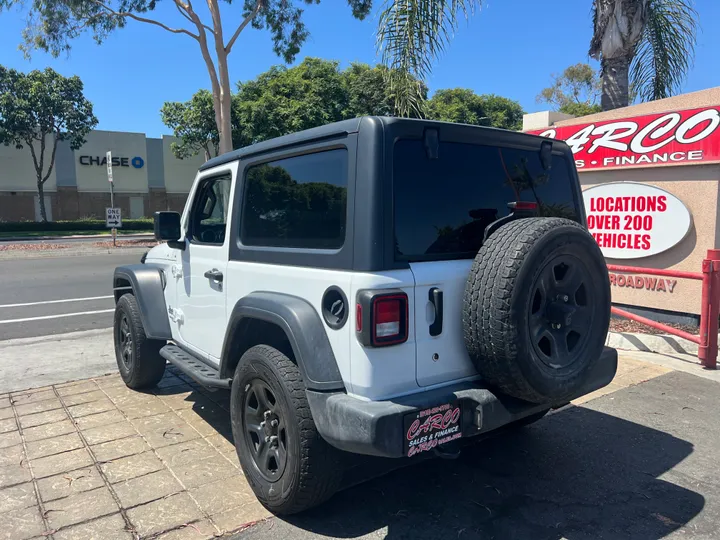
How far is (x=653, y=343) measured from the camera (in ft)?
20.8

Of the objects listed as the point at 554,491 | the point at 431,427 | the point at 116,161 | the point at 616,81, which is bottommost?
the point at 554,491

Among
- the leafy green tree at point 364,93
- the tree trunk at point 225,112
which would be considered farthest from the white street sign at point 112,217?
the leafy green tree at point 364,93

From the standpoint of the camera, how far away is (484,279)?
2592 mm

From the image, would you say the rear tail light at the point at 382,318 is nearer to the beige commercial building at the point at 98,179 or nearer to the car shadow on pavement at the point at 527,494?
the car shadow on pavement at the point at 527,494

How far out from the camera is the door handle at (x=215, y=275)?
3664 millimetres

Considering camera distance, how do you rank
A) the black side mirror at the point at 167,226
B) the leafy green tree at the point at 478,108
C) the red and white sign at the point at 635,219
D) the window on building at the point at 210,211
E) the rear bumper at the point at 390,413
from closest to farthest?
1. the rear bumper at the point at 390,413
2. the window on building at the point at 210,211
3. the black side mirror at the point at 167,226
4. the red and white sign at the point at 635,219
5. the leafy green tree at the point at 478,108

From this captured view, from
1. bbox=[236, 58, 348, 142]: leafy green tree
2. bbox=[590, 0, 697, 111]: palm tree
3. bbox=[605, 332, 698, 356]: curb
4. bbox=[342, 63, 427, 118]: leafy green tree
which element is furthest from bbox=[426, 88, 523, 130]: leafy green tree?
bbox=[605, 332, 698, 356]: curb

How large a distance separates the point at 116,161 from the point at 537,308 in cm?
4150

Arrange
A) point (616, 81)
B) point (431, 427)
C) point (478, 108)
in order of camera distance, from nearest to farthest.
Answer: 1. point (431, 427)
2. point (616, 81)
3. point (478, 108)

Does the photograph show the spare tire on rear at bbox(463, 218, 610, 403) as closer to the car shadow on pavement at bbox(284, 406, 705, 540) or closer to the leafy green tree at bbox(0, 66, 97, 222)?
the car shadow on pavement at bbox(284, 406, 705, 540)

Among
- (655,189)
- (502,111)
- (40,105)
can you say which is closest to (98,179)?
(40,105)

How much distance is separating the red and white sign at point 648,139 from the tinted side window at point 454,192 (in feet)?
11.2

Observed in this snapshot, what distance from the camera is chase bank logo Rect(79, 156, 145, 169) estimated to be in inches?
1511

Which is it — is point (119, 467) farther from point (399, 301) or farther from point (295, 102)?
point (295, 102)
